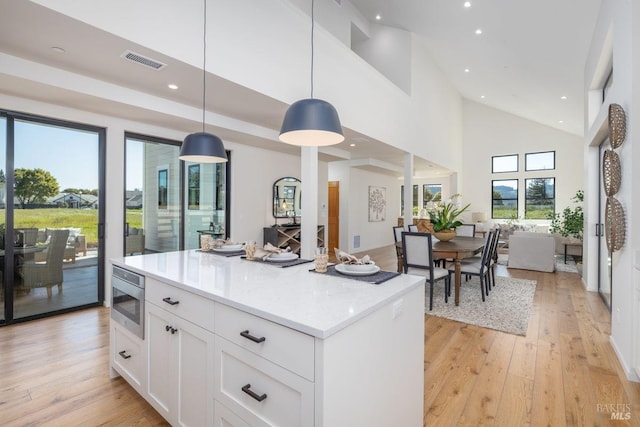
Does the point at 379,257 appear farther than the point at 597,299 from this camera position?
Yes

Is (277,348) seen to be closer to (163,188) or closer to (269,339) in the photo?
(269,339)

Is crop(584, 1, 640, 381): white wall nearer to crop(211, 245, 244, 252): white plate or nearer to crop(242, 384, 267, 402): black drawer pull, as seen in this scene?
crop(242, 384, 267, 402): black drawer pull

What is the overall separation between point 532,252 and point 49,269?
7880 mm

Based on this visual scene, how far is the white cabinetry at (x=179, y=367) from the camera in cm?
150

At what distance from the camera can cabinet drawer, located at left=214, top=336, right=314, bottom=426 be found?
3.65 ft

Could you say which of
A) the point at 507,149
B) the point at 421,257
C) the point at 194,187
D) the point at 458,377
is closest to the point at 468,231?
the point at 421,257

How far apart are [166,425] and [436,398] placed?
1.74 meters

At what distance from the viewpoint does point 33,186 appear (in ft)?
11.6

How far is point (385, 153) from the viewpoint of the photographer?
274 inches

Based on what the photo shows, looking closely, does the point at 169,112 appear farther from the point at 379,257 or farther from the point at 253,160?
the point at 379,257

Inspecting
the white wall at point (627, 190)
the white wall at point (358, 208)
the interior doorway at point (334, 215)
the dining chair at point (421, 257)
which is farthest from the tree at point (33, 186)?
the interior doorway at point (334, 215)

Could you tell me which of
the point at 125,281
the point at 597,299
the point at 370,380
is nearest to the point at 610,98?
the point at 597,299

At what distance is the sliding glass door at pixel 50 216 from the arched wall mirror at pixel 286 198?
3.07m

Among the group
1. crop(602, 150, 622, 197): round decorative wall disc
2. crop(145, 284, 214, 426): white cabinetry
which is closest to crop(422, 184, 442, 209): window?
crop(602, 150, 622, 197): round decorative wall disc
